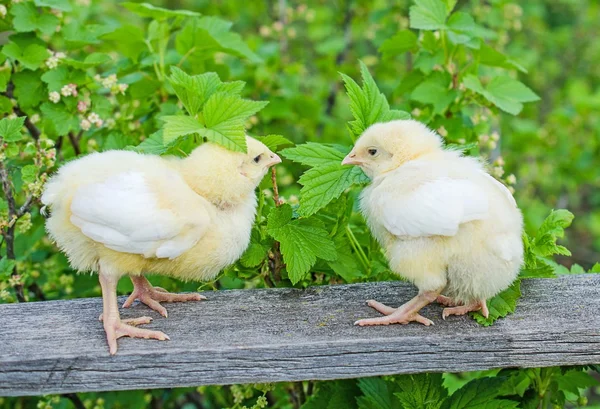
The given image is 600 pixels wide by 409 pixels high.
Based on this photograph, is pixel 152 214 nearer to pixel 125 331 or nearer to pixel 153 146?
pixel 125 331

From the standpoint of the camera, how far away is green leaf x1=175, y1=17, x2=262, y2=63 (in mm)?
2893

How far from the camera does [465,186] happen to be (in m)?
1.99

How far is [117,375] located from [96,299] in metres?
0.41

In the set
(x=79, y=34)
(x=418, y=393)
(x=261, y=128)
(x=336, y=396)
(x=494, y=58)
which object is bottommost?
(x=336, y=396)

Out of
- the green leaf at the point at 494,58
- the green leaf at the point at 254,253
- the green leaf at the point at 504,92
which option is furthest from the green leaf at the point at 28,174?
the green leaf at the point at 494,58

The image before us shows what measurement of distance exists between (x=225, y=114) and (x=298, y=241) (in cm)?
46

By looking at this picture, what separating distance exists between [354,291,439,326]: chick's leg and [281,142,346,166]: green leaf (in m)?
0.52

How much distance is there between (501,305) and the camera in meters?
2.11

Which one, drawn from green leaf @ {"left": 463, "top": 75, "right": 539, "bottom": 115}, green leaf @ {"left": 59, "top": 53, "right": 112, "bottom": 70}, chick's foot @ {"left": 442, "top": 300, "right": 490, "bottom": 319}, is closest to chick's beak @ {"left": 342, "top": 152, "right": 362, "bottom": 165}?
chick's foot @ {"left": 442, "top": 300, "right": 490, "bottom": 319}

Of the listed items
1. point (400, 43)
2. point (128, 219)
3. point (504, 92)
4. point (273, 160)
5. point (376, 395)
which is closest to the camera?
point (128, 219)

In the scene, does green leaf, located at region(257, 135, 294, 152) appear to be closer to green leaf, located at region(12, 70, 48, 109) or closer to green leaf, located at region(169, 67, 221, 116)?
green leaf, located at region(169, 67, 221, 116)

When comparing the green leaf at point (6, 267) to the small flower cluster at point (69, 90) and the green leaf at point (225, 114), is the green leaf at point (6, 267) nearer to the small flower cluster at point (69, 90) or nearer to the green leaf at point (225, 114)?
the small flower cluster at point (69, 90)

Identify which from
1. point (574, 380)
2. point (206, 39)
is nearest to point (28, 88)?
point (206, 39)

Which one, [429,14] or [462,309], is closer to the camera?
[462,309]
